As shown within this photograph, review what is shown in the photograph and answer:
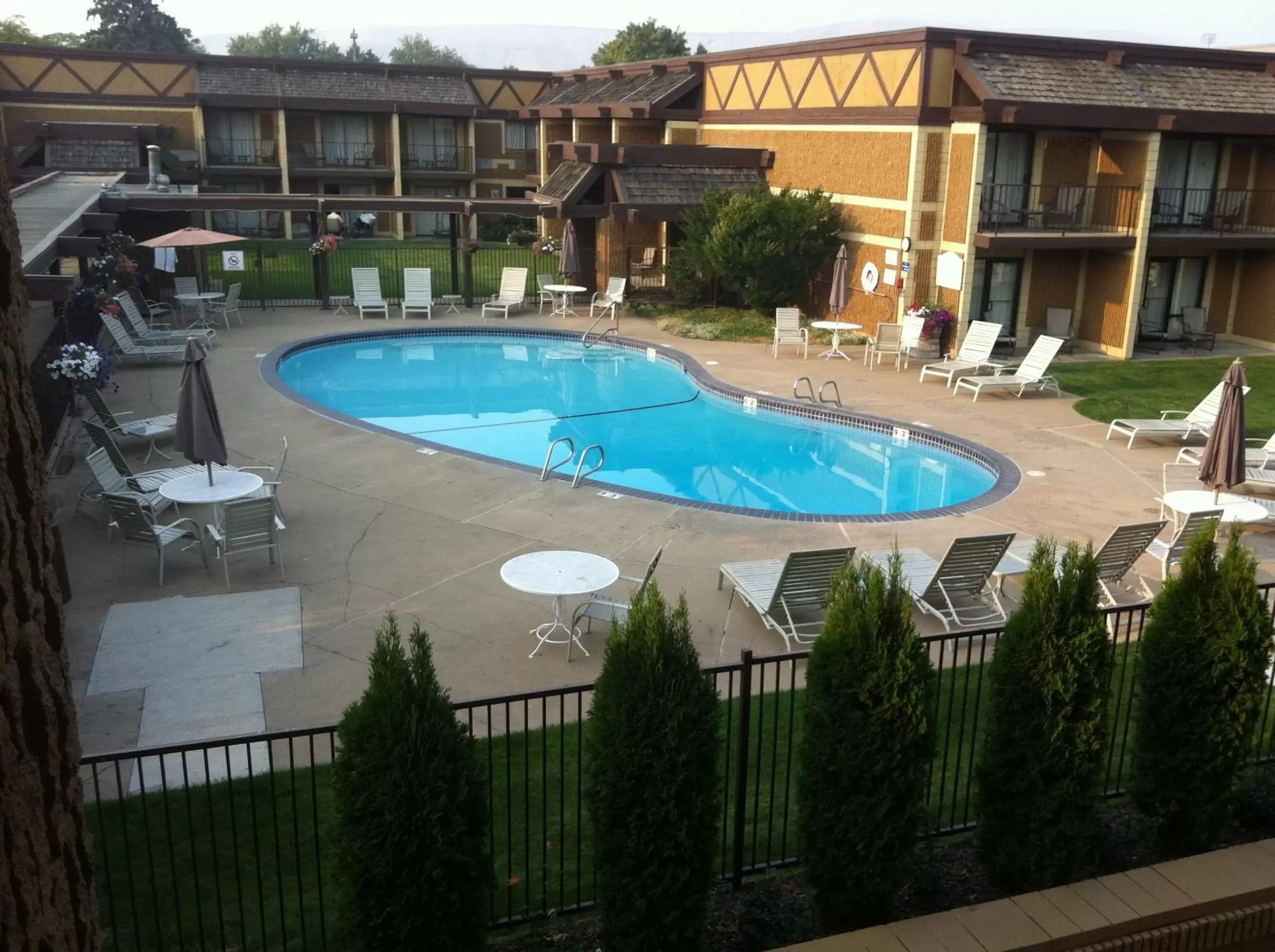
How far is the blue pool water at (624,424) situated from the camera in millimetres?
15031

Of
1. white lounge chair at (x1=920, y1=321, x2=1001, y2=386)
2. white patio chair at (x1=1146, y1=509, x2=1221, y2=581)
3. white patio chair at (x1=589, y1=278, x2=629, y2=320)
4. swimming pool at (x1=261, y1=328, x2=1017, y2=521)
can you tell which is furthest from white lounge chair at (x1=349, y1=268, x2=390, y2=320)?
white patio chair at (x1=1146, y1=509, x2=1221, y2=581)

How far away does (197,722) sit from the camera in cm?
753

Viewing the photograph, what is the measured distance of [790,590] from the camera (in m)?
8.99

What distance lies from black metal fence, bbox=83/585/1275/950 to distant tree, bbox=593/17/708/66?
6564 cm

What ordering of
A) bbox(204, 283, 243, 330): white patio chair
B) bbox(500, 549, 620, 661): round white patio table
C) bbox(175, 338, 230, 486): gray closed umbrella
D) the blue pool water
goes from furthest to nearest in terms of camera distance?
bbox(204, 283, 243, 330): white patio chair, the blue pool water, bbox(175, 338, 230, 486): gray closed umbrella, bbox(500, 549, 620, 661): round white patio table

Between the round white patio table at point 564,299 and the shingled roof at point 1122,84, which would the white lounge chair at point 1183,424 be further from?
the round white patio table at point 564,299

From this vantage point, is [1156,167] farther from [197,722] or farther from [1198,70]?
[197,722]

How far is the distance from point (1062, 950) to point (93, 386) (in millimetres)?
12697

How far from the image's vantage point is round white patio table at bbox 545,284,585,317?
25.6 meters

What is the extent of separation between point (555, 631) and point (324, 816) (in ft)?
9.75

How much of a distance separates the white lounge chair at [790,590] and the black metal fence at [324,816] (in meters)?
1.31

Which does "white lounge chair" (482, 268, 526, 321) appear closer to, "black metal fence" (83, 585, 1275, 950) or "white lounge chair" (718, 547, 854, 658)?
"white lounge chair" (718, 547, 854, 658)

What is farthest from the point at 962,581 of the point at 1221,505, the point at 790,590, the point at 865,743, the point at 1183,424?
the point at 1183,424

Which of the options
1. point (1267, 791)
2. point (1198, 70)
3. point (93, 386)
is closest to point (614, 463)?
point (93, 386)
